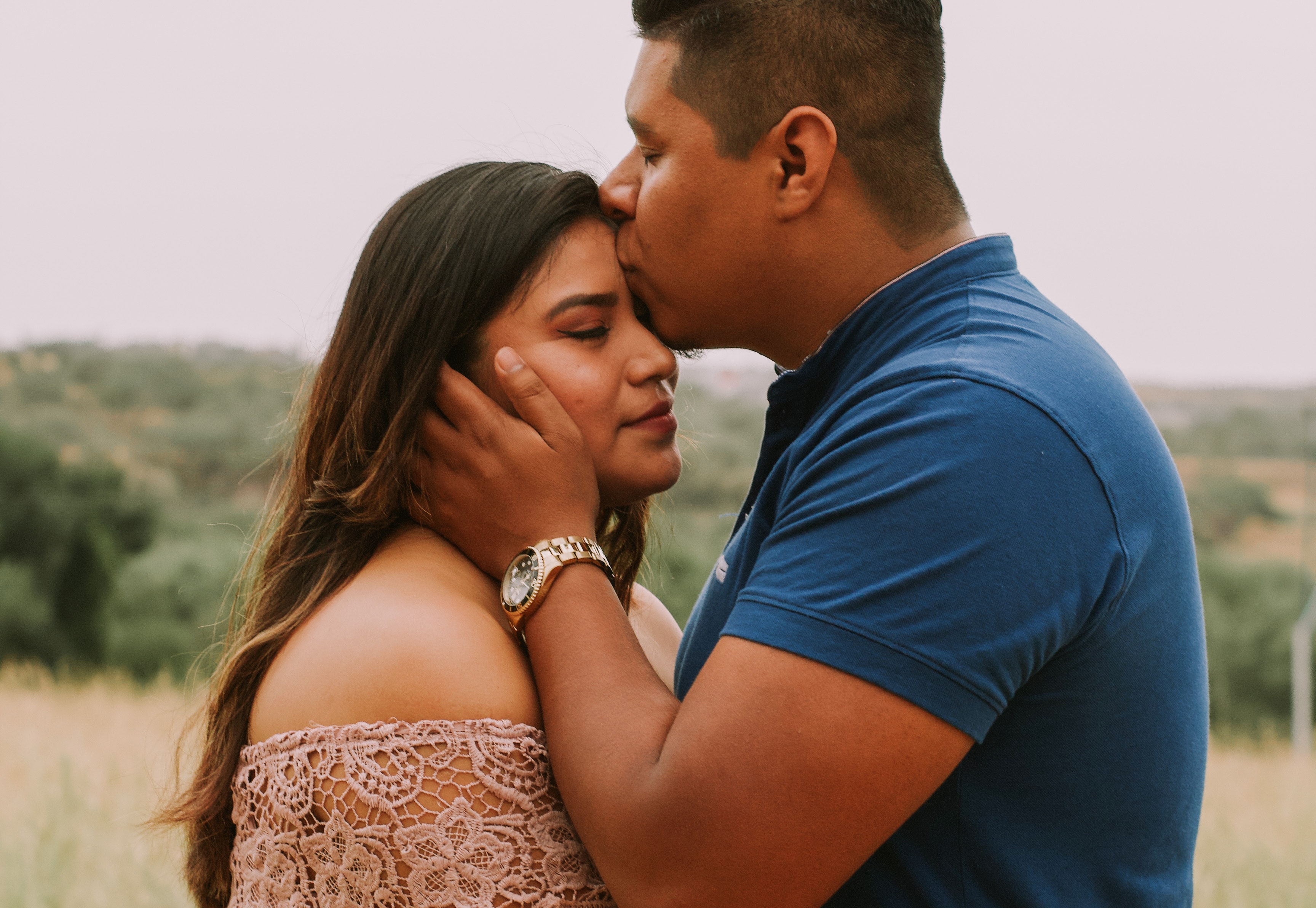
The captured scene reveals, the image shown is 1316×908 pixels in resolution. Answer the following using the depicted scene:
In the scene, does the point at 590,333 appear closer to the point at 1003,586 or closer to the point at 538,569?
the point at 538,569

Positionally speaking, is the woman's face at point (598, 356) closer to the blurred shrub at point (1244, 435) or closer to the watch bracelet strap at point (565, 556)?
the watch bracelet strap at point (565, 556)

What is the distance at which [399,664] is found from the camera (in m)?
1.99

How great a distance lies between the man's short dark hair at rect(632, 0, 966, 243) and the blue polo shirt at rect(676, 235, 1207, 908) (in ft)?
0.63

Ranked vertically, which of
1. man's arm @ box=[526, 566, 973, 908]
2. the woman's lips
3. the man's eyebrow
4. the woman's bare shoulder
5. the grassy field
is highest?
the man's eyebrow

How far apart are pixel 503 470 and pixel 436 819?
0.65m

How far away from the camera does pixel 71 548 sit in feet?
38.8

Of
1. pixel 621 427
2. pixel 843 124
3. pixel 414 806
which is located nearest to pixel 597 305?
pixel 621 427

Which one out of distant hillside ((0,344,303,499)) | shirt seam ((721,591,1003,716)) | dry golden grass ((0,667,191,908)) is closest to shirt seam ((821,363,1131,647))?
shirt seam ((721,591,1003,716))

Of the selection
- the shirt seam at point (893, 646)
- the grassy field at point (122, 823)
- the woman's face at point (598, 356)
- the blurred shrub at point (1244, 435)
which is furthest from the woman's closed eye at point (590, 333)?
the blurred shrub at point (1244, 435)

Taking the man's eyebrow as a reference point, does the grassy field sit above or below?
below

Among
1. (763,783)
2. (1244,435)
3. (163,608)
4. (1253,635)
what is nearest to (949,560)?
(763,783)

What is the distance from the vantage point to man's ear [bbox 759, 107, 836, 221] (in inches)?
82.0

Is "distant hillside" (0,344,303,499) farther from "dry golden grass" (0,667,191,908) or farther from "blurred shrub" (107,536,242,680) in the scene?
"dry golden grass" (0,667,191,908)

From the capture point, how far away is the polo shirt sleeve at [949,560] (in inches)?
59.0
